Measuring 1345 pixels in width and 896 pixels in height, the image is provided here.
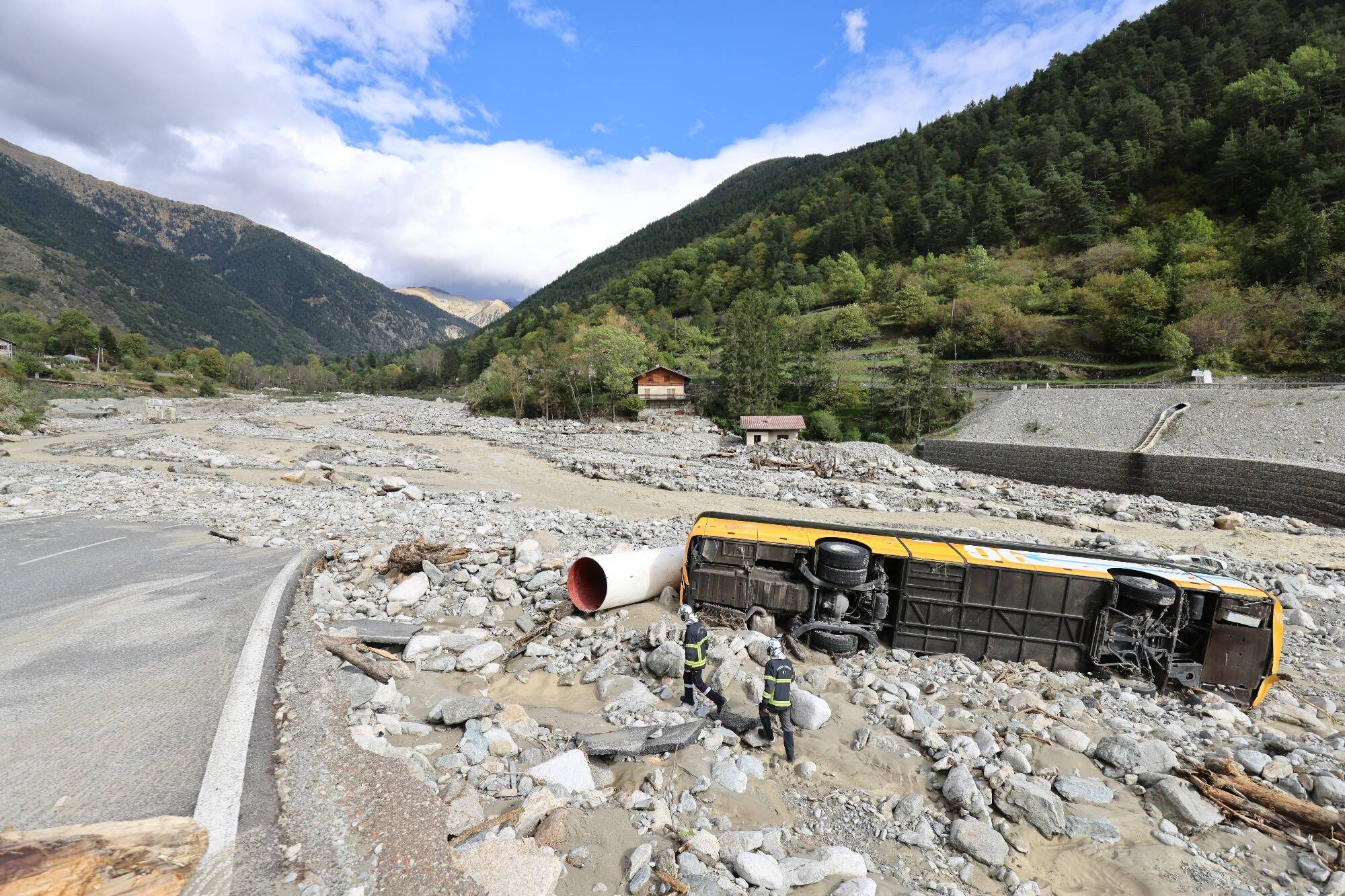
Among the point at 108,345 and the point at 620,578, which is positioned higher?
the point at 108,345

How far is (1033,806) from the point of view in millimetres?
4566

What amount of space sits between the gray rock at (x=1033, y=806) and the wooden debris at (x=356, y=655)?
6345mm

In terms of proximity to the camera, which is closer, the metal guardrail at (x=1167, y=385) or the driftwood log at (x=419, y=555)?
the driftwood log at (x=419, y=555)

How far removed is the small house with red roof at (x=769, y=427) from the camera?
40.5 metres

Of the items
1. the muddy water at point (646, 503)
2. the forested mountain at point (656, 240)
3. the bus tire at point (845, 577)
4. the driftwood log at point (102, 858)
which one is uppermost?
the forested mountain at point (656, 240)

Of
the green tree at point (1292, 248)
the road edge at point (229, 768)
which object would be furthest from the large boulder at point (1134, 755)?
the green tree at point (1292, 248)

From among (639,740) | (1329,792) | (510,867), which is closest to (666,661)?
(639,740)

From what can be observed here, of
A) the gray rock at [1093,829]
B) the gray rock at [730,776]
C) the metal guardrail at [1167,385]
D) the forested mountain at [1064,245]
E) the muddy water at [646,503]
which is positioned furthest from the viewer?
the forested mountain at [1064,245]

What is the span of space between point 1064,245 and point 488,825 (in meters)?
97.9

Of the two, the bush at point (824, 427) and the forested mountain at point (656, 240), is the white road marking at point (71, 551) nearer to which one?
the bush at point (824, 427)

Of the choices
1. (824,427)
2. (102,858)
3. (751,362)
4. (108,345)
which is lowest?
(102,858)

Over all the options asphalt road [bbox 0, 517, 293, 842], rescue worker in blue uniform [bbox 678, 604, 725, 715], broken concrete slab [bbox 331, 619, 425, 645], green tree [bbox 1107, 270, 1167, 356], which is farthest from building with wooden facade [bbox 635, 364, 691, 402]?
rescue worker in blue uniform [bbox 678, 604, 725, 715]

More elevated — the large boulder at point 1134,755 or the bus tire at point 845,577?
the bus tire at point 845,577

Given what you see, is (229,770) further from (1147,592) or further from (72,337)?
(72,337)
